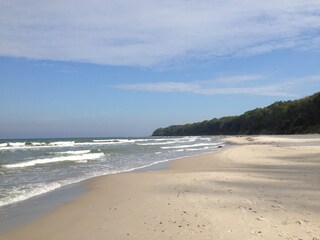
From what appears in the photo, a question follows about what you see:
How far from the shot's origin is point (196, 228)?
21.3 ft

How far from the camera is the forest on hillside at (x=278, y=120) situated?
3095 inches

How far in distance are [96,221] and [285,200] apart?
434 cm

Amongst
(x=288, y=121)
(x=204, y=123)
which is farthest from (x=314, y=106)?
(x=204, y=123)

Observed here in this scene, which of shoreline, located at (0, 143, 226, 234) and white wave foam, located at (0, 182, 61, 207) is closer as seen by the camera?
shoreline, located at (0, 143, 226, 234)

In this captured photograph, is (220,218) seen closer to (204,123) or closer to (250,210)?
(250,210)

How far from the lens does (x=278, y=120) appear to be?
313 feet

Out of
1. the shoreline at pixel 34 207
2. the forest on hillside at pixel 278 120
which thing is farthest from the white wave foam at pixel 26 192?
the forest on hillside at pixel 278 120

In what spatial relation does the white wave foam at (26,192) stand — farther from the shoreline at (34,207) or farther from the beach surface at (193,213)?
the beach surface at (193,213)

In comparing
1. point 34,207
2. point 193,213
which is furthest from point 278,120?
point 193,213

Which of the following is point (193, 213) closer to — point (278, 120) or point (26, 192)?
point (26, 192)

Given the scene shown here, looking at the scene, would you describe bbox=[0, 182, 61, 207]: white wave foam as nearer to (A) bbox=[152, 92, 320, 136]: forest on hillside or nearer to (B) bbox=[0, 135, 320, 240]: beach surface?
(B) bbox=[0, 135, 320, 240]: beach surface

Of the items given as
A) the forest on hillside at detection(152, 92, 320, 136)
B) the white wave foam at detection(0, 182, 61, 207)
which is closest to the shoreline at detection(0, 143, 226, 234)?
the white wave foam at detection(0, 182, 61, 207)

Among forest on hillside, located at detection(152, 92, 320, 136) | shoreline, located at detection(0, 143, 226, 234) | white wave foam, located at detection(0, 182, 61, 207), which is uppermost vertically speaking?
forest on hillside, located at detection(152, 92, 320, 136)

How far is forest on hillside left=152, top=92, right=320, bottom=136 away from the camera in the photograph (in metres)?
78.6
